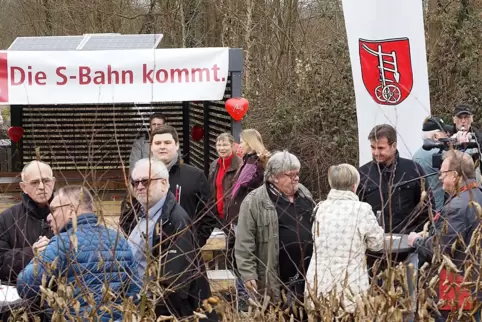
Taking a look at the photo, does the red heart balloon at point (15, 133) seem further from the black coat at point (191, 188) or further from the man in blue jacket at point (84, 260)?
the man in blue jacket at point (84, 260)

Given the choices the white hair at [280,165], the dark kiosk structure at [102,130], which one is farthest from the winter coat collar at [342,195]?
the dark kiosk structure at [102,130]

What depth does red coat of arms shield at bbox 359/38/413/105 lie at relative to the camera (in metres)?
9.75

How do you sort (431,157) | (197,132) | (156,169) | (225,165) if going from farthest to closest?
(197,132) < (225,165) < (431,157) < (156,169)

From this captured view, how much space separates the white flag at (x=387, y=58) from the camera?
31.8ft

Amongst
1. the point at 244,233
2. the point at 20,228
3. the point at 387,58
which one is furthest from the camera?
the point at 387,58

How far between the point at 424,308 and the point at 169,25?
2385 cm

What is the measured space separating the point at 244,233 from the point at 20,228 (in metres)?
1.36

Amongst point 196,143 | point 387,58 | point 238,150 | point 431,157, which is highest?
point 387,58

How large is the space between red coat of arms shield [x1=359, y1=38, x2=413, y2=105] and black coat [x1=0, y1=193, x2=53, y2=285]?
16.3 feet

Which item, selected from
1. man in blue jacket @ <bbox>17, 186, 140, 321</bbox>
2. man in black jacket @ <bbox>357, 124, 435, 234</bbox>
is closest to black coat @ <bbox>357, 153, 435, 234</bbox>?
man in black jacket @ <bbox>357, 124, 435, 234</bbox>

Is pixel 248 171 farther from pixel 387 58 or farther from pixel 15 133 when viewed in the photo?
pixel 15 133

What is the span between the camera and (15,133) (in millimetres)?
12273

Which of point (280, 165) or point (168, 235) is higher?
point (280, 165)

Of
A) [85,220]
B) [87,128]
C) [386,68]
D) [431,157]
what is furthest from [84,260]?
[87,128]
